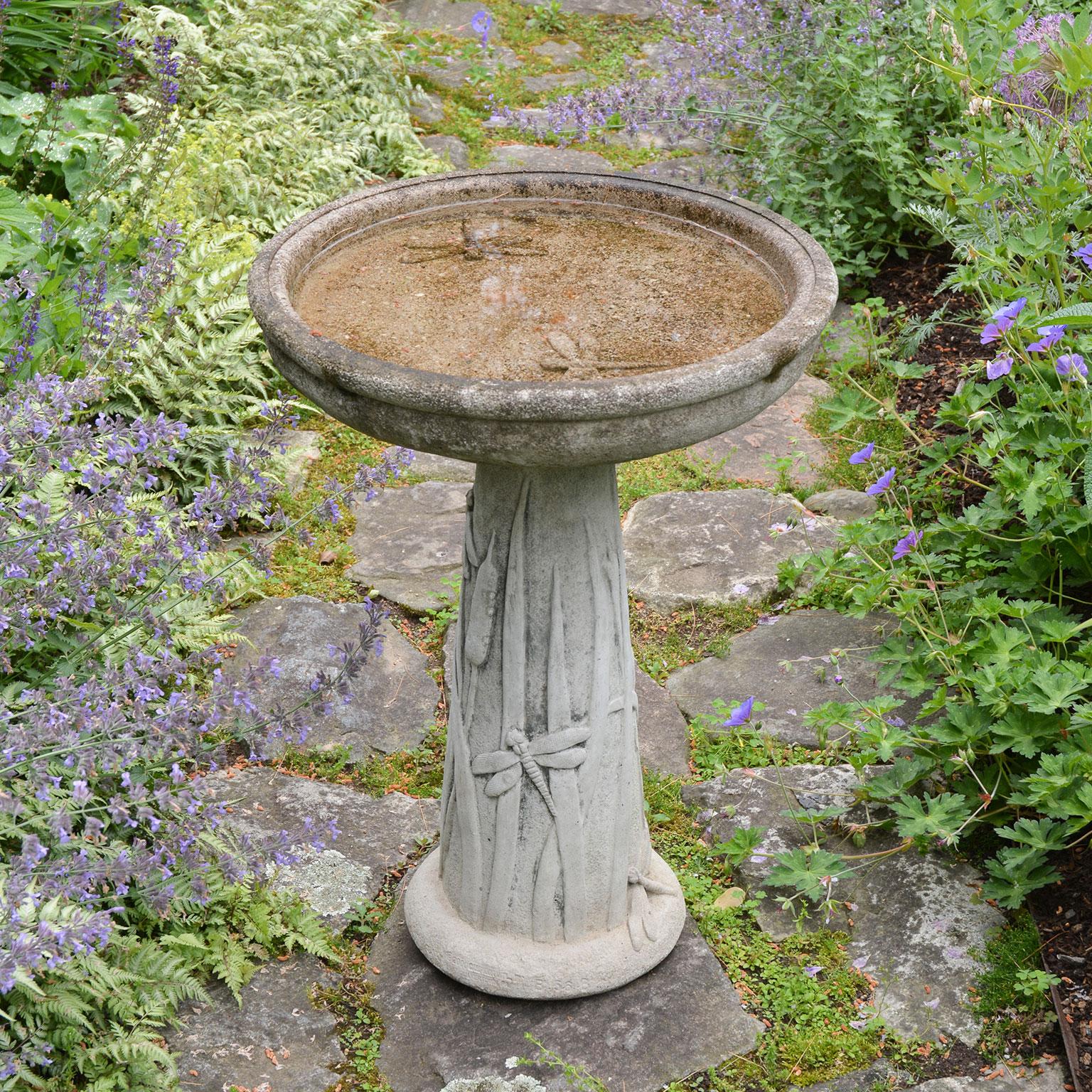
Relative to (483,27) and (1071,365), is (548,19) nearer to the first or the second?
(483,27)

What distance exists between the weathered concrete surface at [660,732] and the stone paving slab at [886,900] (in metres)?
0.10

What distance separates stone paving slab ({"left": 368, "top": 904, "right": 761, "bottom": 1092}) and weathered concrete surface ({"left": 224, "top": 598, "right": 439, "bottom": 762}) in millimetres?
686

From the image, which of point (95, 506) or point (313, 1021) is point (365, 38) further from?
point (313, 1021)

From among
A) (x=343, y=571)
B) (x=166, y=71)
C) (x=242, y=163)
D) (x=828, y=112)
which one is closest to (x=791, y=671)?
(x=343, y=571)

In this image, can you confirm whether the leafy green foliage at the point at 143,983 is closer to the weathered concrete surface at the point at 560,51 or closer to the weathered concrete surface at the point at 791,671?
the weathered concrete surface at the point at 791,671

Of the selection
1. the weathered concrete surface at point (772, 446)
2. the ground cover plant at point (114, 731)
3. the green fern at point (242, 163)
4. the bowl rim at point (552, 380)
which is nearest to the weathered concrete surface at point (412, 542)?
the ground cover plant at point (114, 731)

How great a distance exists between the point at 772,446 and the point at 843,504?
44 cm

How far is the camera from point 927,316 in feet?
15.0

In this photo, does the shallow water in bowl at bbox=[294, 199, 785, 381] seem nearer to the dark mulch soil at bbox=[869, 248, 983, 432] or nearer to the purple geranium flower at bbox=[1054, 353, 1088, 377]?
the purple geranium flower at bbox=[1054, 353, 1088, 377]

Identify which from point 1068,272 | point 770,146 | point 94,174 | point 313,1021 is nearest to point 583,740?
point 313,1021

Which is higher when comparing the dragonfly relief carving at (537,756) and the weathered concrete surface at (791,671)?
the dragonfly relief carving at (537,756)

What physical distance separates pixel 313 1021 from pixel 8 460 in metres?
1.16

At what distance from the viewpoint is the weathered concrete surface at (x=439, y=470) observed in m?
4.14

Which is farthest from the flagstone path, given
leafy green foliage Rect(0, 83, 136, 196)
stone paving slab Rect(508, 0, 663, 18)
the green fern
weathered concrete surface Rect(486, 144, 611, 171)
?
stone paving slab Rect(508, 0, 663, 18)
